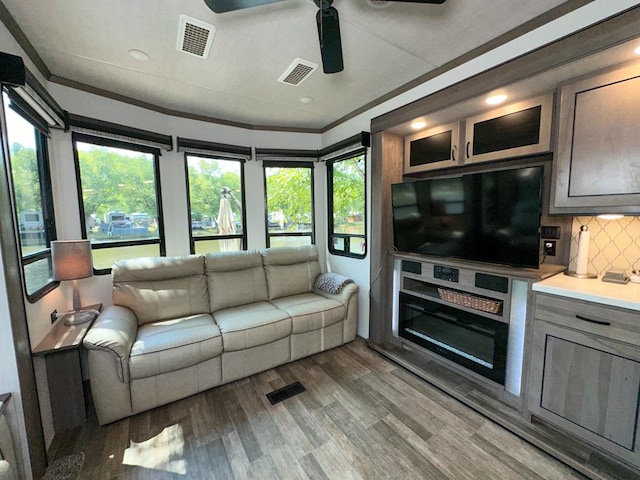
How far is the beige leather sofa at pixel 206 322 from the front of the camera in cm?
182

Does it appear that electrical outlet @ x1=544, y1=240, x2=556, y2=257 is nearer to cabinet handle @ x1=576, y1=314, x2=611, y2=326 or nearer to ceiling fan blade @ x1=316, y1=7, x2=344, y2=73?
cabinet handle @ x1=576, y1=314, x2=611, y2=326

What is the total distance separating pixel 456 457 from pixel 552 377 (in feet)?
2.62

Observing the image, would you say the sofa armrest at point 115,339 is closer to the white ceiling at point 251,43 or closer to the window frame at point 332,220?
the white ceiling at point 251,43

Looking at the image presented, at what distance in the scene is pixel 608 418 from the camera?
1.44m

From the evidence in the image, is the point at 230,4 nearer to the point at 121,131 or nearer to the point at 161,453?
the point at 121,131

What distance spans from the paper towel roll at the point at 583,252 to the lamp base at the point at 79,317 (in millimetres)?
3754

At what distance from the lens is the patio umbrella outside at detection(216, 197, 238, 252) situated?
10.9ft

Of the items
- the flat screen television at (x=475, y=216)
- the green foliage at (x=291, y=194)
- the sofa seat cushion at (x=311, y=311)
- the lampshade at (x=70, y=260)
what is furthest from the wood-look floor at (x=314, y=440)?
the green foliage at (x=291, y=194)

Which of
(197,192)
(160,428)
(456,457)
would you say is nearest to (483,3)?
(456,457)

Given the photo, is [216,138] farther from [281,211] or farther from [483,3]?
[483,3]

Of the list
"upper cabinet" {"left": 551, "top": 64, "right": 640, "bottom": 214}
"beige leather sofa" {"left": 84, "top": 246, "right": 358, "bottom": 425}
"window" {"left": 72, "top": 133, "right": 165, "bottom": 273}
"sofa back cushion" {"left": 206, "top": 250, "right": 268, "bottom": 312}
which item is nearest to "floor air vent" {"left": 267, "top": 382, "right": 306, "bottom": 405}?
"beige leather sofa" {"left": 84, "top": 246, "right": 358, "bottom": 425}

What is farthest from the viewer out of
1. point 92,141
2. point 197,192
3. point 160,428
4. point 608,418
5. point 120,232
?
point 197,192

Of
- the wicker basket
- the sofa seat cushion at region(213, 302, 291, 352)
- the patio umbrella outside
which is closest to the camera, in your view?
the wicker basket

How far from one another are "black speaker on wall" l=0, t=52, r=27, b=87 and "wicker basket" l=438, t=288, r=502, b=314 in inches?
129
